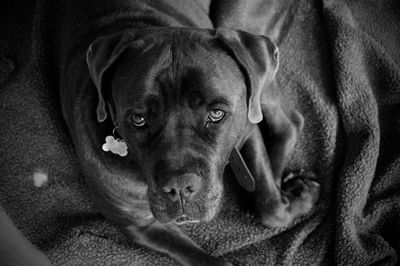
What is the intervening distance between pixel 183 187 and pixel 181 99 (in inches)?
10.6

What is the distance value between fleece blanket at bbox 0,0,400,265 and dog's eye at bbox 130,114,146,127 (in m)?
0.75

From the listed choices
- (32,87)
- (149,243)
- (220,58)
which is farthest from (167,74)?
(32,87)

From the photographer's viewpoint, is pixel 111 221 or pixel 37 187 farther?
pixel 37 187

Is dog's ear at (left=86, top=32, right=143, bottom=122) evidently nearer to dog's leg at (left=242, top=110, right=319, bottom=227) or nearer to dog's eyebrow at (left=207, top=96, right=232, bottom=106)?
dog's eyebrow at (left=207, top=96, right=232, bottom=106)

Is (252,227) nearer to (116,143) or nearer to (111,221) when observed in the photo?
(111,221)

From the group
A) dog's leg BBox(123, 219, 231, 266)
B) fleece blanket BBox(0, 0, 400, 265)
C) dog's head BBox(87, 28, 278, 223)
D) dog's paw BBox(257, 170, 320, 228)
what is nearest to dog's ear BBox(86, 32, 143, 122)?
dog's head BBox(87, 28, 278, 223)

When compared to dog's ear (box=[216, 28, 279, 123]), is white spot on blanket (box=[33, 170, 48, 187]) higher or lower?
lower

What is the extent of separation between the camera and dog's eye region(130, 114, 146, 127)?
1.61 meters

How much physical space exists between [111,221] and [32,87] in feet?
2.70

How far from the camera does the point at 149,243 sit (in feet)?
6.81

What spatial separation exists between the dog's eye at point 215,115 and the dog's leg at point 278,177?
63 centimetres

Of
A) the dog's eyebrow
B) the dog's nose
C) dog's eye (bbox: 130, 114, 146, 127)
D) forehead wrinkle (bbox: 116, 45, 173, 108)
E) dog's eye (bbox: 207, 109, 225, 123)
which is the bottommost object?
the dog's nose

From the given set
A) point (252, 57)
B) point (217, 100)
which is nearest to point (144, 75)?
point (217, 100)

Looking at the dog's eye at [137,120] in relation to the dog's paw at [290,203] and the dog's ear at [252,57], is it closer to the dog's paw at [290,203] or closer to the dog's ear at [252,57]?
the dog's ear at [252,57]
